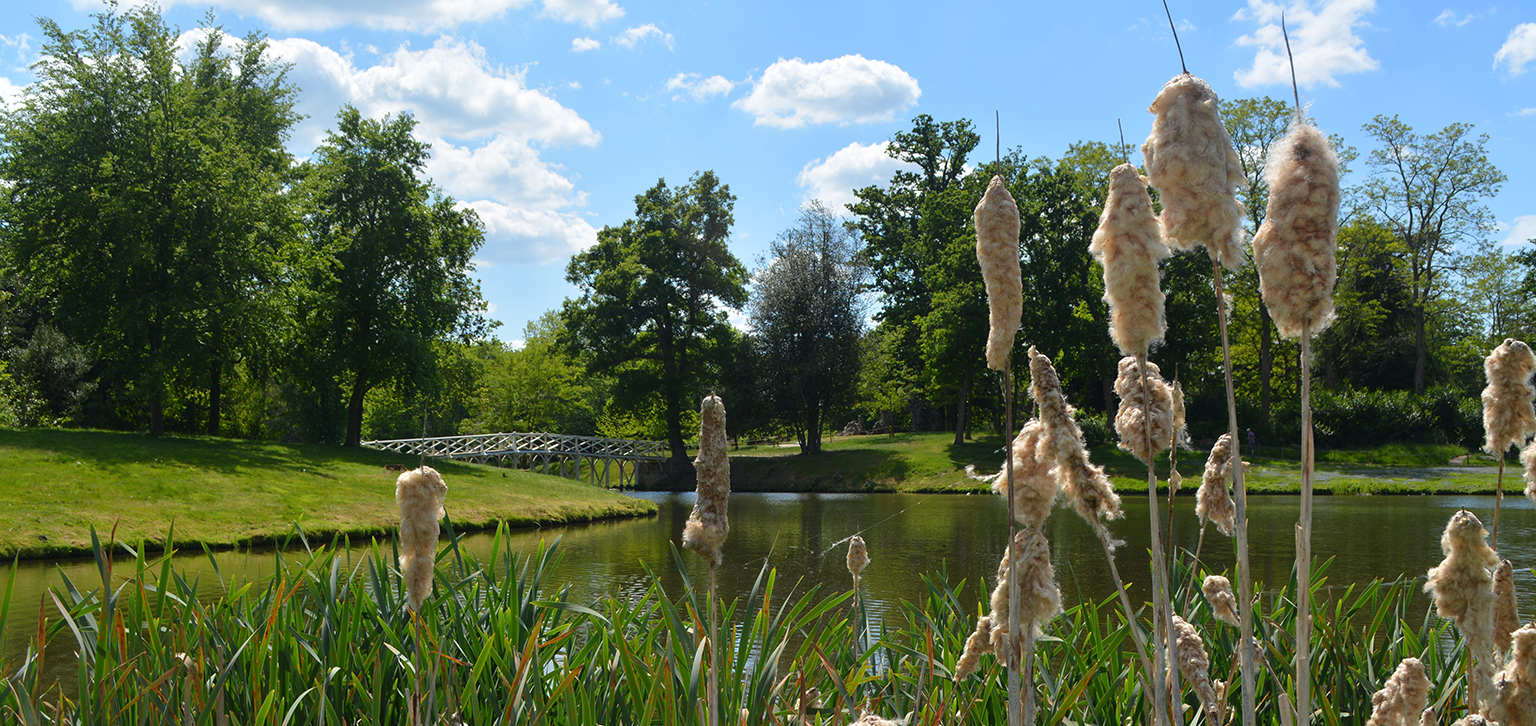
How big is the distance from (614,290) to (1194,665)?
3957cm

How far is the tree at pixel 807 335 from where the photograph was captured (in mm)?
41500

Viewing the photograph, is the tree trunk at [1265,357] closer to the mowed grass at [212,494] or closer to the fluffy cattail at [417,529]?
the mowed grass at [212,494]

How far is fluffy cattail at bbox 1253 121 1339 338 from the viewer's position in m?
1.21

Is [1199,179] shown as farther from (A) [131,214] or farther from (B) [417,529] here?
(A) [131,214]

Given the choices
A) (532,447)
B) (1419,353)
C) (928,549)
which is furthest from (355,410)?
(1419,353)

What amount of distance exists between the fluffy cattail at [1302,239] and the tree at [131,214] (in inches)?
1147

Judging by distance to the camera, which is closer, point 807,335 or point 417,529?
point 417,529

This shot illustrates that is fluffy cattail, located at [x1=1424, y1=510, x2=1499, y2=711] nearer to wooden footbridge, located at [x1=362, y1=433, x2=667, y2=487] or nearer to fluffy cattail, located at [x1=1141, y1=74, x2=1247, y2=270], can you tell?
fluffy cattail, located at [x1=1141, y1=74, x2=1247, y2=270]

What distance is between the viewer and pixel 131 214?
2488cm

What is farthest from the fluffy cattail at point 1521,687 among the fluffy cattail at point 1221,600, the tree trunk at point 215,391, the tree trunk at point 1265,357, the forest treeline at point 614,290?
the tree trunk at point 1265,357

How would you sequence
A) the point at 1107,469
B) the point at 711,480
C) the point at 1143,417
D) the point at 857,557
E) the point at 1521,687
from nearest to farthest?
the point at 1521,687 < the point at 711,480 < the point at 1143,417 < the point at 857,557 < the point at 1107,469

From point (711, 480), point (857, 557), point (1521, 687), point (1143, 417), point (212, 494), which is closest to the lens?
point (1521, 687)

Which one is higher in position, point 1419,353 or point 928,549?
point 1419,353

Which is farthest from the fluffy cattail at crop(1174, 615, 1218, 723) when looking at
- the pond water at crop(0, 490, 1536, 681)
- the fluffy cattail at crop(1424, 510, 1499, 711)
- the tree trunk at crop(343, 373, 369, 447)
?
the tree trunk at crop(343, 373, 369, 447)
